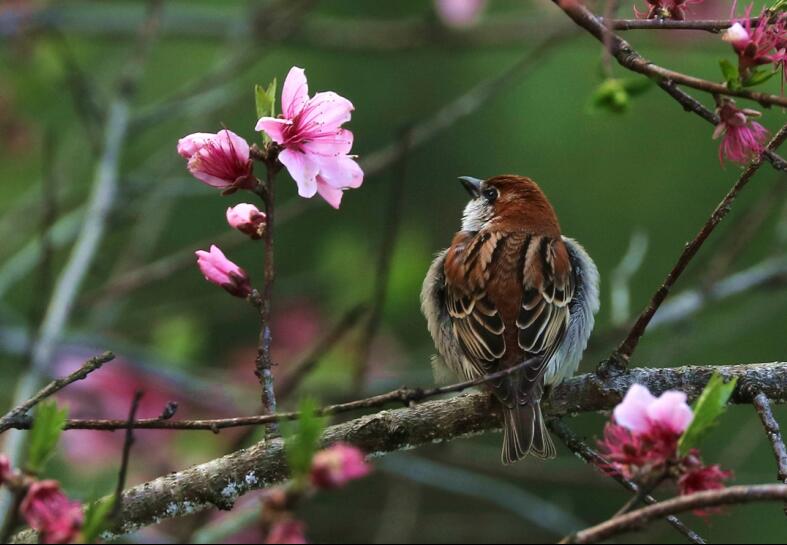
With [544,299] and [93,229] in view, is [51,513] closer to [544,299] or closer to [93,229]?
[544,299]

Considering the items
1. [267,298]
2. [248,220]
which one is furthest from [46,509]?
[248,220]

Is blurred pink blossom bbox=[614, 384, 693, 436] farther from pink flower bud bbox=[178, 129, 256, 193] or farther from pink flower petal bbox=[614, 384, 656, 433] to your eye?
pink flower bud bbox=[178, 129, 256, 193]

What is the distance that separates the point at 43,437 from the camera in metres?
1.95

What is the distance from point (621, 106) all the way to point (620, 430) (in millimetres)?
1306

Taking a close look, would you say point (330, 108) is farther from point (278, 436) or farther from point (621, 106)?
point (621, 106)

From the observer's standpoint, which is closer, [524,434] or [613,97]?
[613,97]

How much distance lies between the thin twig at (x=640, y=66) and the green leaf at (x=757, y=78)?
Result: 55mm

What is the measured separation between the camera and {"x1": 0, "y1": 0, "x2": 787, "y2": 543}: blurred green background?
5.77m

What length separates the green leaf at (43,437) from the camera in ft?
6.37

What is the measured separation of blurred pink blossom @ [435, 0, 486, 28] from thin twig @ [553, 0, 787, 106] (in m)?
4.74

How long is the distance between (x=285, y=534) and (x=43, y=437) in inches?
18.2

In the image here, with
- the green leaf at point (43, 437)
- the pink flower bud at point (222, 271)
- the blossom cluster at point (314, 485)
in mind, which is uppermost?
the pink flower bud at point (222, 271)

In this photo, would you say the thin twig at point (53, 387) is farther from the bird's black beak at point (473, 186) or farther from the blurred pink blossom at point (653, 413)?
the bird's black beak at point (473, 186)

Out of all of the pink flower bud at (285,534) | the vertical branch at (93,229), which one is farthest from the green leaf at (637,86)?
the vertical branch at (93,229)
